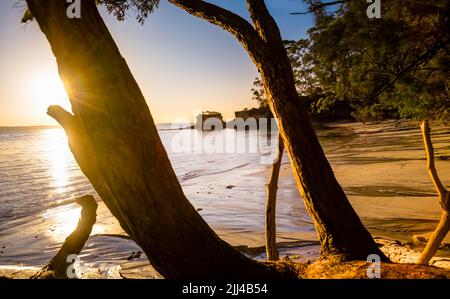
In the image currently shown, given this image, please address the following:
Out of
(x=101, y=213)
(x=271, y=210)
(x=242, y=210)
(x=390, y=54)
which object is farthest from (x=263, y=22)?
(x=101, y=213)

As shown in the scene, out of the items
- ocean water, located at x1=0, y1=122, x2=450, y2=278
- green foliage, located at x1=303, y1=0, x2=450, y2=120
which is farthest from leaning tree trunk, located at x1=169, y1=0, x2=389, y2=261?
ocean water, located at x1=0, y1=122, x2=450, y2=278

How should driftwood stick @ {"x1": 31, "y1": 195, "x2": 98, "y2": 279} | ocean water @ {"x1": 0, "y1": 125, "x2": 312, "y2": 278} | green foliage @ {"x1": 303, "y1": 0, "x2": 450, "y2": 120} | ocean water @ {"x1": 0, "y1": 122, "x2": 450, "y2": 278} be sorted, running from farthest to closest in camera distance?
ocean water @ {"x1": 0, "y1": 125, "x2": 312, "y2": 278}
ocean water @ {"x1": 0, "y1": 122, "x2": 450, "y2": 278}
green foliage @ {"x1": 303, "y1": 0, "x2": 450, "y2": 120}
driftwood stick @ {"x1": 31, "y1": 195, "x2": 98, "y2": 279}

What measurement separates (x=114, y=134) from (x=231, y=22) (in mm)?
1721

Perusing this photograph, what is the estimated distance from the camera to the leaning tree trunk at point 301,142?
2998mm

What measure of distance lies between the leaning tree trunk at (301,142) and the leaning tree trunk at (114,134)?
1364 millimetres

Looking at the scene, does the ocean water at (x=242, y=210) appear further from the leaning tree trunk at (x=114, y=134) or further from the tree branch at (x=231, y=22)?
the tree branch at (x=231, y=22)

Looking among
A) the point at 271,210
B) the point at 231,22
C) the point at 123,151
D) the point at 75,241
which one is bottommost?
the point at 271,210

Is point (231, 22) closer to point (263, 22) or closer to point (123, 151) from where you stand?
point (263, 22)

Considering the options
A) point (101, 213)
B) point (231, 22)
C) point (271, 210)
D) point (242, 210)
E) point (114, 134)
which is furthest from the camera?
point (101, 213)

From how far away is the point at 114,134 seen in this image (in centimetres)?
199

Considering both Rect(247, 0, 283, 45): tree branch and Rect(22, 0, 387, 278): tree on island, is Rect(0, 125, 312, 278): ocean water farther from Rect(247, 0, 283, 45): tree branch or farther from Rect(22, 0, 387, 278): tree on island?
Rect(247, 0, 283, 45): tree branch

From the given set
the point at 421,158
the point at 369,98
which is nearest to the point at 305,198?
the point at 369,98

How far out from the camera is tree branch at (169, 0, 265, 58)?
2998mm
